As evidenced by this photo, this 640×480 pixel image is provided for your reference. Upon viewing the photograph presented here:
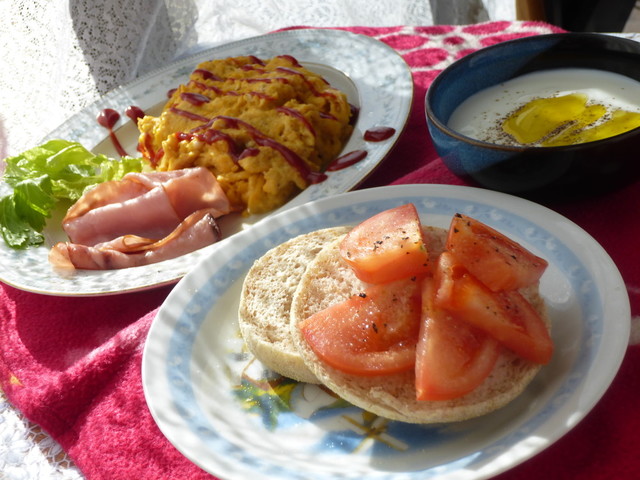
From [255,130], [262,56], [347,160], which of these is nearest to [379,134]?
[347,160]

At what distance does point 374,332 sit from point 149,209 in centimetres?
177

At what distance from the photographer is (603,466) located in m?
1.43

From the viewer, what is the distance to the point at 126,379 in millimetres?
2092

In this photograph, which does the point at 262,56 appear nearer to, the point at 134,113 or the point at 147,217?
the point at 134,113

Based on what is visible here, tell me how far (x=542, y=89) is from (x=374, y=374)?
147cm

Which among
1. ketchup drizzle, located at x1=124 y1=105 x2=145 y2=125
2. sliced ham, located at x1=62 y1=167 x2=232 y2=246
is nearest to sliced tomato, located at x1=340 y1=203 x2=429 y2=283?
sliced ham, located at x1=62 y1=167 x2=232 y2=246

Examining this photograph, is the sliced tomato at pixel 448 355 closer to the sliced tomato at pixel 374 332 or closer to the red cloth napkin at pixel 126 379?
the sliced tomato at pixel 374 332

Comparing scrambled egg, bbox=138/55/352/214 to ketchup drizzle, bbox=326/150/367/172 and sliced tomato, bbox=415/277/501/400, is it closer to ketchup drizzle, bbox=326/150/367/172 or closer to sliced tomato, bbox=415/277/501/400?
ketchup drizzle, bbox=326/150/367/172

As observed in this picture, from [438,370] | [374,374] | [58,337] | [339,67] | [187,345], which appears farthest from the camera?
[339,67]

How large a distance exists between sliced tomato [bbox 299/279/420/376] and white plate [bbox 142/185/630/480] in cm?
19

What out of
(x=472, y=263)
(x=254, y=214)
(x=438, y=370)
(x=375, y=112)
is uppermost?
(x=472, y=263)

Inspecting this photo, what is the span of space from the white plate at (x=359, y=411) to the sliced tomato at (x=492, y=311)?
3.8 inches

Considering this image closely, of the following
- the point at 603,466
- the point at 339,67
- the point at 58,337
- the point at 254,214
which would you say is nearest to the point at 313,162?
the point at 254,214

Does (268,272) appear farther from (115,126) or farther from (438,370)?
(115,126)
